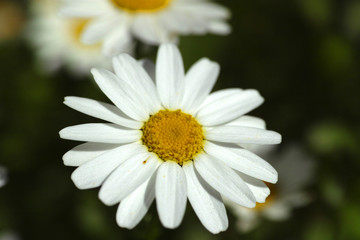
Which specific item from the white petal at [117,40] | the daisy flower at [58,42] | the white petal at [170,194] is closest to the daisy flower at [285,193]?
the white petal at [170,194]

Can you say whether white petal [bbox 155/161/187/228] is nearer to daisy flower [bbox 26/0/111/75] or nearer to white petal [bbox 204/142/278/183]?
white petal [bbox 204/142/278/183]

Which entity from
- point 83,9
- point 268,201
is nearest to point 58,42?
point 83,9

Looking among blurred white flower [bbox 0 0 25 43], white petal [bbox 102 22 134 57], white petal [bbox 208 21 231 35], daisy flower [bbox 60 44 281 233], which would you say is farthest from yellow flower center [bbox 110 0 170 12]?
blurred white flower [bbox 0 0 25 43]

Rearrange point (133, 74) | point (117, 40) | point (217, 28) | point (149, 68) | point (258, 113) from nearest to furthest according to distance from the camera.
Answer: point (133, 74)
point (149, 68)
point (117, 40)
point (217, 28)
point (258, 113)

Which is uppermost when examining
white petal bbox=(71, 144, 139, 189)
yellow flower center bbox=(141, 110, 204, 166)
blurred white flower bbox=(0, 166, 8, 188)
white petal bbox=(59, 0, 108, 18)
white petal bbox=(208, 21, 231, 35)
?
white petal bbox=(59, 0, 108, 18)

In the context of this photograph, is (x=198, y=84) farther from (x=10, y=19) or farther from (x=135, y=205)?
(x=10, y=19)

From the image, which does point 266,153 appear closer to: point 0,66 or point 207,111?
point 207,111
